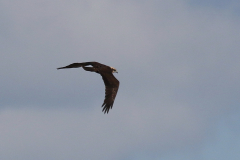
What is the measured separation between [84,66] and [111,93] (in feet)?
8.41

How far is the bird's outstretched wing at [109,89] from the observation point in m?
19.0

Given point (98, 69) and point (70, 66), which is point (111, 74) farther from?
point (70, 66)

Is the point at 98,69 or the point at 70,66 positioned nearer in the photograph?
the point at 70,66

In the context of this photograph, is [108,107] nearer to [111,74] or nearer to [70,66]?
[111,74]

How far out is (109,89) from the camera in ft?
63.0

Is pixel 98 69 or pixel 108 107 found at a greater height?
pixel 98 69

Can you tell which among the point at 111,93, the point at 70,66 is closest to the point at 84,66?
the point at 70,66

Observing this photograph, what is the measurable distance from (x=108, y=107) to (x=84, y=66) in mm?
2883

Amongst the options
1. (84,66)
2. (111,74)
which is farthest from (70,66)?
(111,74)

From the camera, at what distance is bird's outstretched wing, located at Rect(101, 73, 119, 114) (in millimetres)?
18969

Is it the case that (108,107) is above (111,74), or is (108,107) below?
below

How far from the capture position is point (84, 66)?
17.7 metres

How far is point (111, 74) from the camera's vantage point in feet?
62.3

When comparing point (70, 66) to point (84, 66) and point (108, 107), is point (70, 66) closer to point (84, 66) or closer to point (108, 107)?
point (84, 66)
